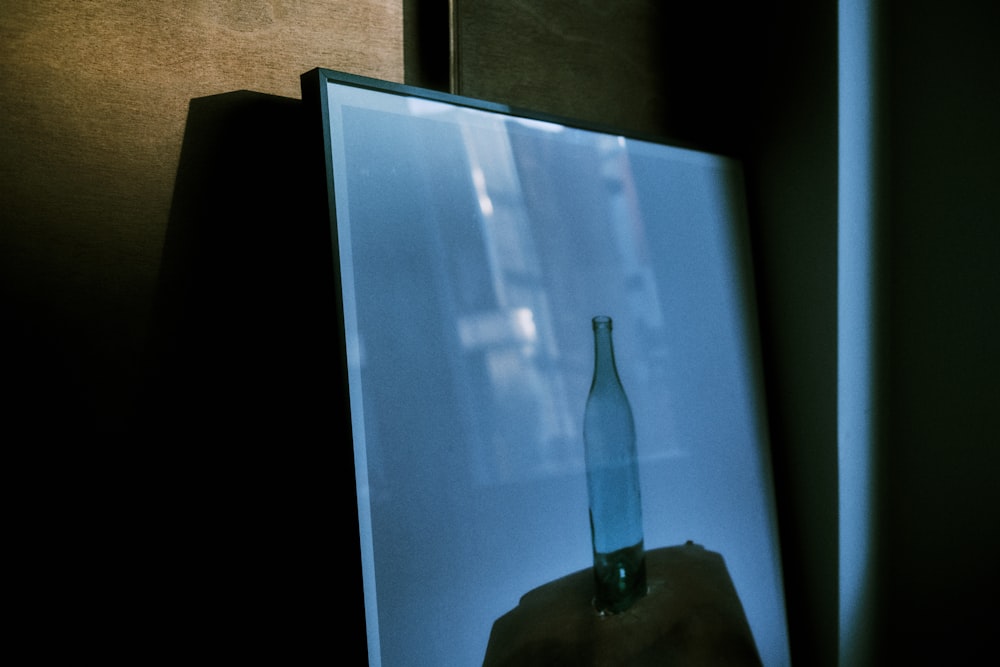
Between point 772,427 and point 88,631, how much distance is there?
1.24 metres

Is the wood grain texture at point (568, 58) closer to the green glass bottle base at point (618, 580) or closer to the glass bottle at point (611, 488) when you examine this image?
the glass bottle at point (611, 488)

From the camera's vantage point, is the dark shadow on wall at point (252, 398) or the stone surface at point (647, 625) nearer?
the dark shadow on wall at point (252, 398)

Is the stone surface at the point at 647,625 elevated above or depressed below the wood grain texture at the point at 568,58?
below

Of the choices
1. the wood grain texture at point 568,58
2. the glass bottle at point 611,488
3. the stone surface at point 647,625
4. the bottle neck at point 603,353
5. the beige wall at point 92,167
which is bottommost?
the stone surface at point 647,625

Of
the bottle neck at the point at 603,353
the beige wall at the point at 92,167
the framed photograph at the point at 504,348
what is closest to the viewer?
the beige wall at the point at 92,167

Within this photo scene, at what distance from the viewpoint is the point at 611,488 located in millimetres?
1026

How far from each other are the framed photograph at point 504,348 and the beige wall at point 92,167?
0.19m

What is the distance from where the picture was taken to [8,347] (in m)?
0.71

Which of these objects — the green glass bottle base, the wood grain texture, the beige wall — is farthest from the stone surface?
the wood grain texture

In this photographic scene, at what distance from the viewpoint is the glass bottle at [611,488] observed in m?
1.00

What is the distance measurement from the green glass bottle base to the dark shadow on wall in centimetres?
39

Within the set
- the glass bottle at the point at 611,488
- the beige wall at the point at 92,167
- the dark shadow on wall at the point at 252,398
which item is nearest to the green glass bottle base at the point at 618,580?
the glass bottle at the point at 611,488

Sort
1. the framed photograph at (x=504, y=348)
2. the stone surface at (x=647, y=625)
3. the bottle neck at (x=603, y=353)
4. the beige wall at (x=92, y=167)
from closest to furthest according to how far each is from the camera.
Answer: the beige wall at (x=92, y=167) → the framed photograph at (x=504, y=348) → the stone surface at (x=647, y=625) → the bottle neck at (x=603, y=353)

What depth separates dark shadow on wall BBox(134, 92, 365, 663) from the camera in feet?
2.58
